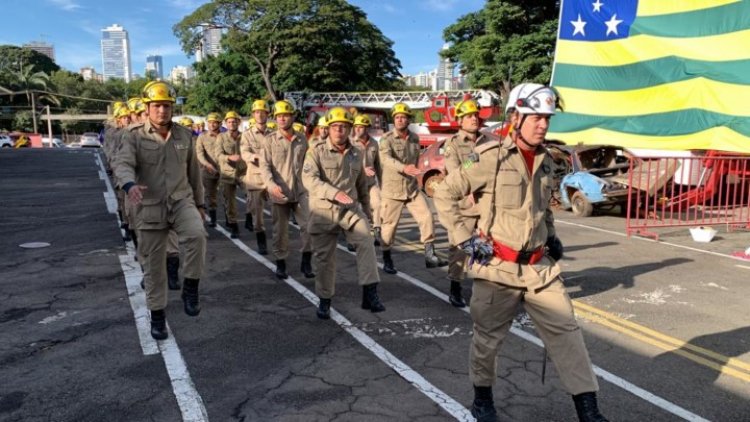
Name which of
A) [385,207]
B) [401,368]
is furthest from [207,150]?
[401,368]

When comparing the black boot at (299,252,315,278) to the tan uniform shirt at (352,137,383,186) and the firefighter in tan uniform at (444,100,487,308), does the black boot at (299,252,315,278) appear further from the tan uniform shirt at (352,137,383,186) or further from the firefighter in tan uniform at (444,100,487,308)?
the firefighter in tan uniform at (444,100,487,308)

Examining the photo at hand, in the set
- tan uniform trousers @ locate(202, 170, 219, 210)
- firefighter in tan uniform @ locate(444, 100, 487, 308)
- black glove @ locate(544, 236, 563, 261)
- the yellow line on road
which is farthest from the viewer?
tan uniform trousers @ locate(202, 170, 219, 210)

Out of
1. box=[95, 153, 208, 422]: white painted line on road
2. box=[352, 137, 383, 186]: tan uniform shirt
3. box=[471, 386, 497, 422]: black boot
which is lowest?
box=[95, 153, 208, 422]: white painted line on road

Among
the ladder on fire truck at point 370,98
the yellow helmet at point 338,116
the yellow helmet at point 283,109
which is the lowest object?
the yellow helmet at point 338,116

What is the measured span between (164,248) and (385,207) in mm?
3273

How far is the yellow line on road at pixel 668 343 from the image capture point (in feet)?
14.5

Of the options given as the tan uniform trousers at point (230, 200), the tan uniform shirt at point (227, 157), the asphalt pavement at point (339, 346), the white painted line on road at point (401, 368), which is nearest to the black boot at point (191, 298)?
the asphalt pavement at point (339, 346)

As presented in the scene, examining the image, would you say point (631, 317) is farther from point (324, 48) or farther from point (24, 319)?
point (324, 48)

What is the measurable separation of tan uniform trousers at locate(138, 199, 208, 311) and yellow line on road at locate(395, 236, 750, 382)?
12.4 feet

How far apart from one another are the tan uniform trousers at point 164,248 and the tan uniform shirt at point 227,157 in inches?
204

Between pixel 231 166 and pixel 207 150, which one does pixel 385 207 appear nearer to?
pixel 231 166

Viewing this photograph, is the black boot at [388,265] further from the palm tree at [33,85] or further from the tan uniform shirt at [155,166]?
the palm tree at [33,85]

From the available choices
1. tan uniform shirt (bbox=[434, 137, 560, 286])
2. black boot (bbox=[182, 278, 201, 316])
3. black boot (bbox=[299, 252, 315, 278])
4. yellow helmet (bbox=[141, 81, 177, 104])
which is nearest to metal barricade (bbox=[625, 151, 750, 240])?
black boot (bbox=[299, 252, 315, 278])

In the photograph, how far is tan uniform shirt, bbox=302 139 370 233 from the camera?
5.56 metres
